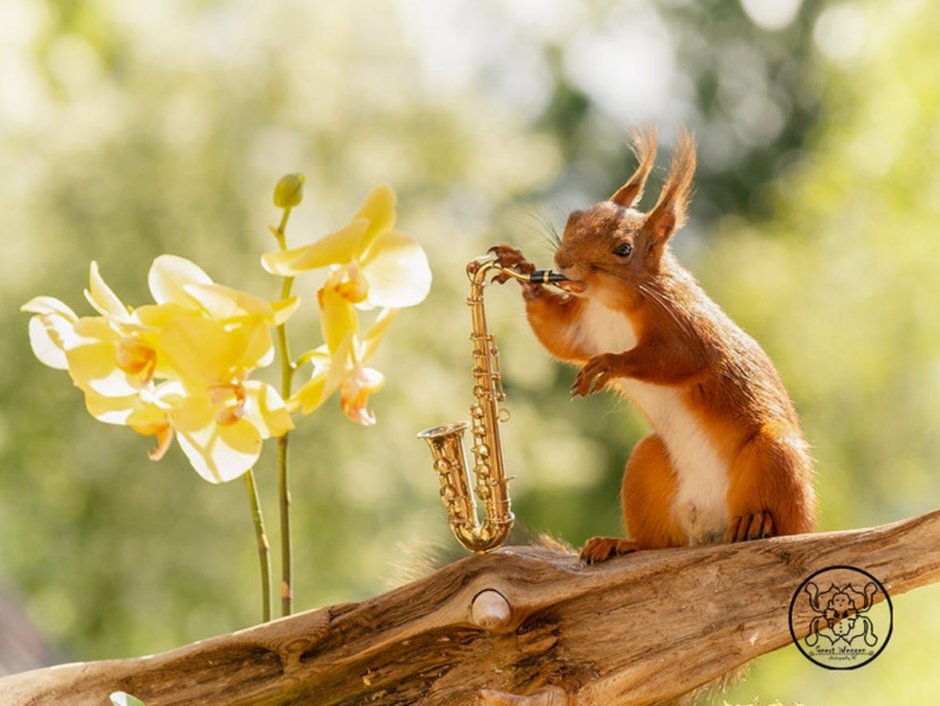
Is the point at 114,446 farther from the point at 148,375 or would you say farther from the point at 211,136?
the point at 148,375

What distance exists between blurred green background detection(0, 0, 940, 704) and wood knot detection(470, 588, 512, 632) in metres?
2.76

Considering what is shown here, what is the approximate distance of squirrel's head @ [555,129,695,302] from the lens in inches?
44.5

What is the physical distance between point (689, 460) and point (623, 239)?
214 mm

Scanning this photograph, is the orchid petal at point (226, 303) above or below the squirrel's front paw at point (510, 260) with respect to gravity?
below

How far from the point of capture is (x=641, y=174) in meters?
1.21

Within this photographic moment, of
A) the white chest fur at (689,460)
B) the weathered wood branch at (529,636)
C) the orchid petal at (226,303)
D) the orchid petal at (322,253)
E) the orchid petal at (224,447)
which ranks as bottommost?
the weathered wood branch at (529,636)

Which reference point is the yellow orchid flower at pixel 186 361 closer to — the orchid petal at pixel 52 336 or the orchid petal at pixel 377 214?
the orchid petal at pixel 52 336

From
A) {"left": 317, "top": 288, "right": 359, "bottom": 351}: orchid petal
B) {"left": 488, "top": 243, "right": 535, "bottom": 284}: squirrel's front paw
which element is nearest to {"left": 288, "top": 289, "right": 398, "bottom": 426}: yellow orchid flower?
{"left": 317, "top": 288, "right": 359, "bottom": 351}: orchid petal

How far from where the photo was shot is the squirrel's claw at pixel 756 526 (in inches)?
41.7

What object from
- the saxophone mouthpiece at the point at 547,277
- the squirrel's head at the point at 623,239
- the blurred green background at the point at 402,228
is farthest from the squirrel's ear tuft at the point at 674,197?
the blurred green background at the point at 402,228

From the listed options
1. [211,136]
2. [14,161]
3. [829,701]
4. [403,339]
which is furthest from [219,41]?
[829,701]

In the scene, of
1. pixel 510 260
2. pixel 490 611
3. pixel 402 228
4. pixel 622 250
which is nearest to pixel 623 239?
pixel 622 250
